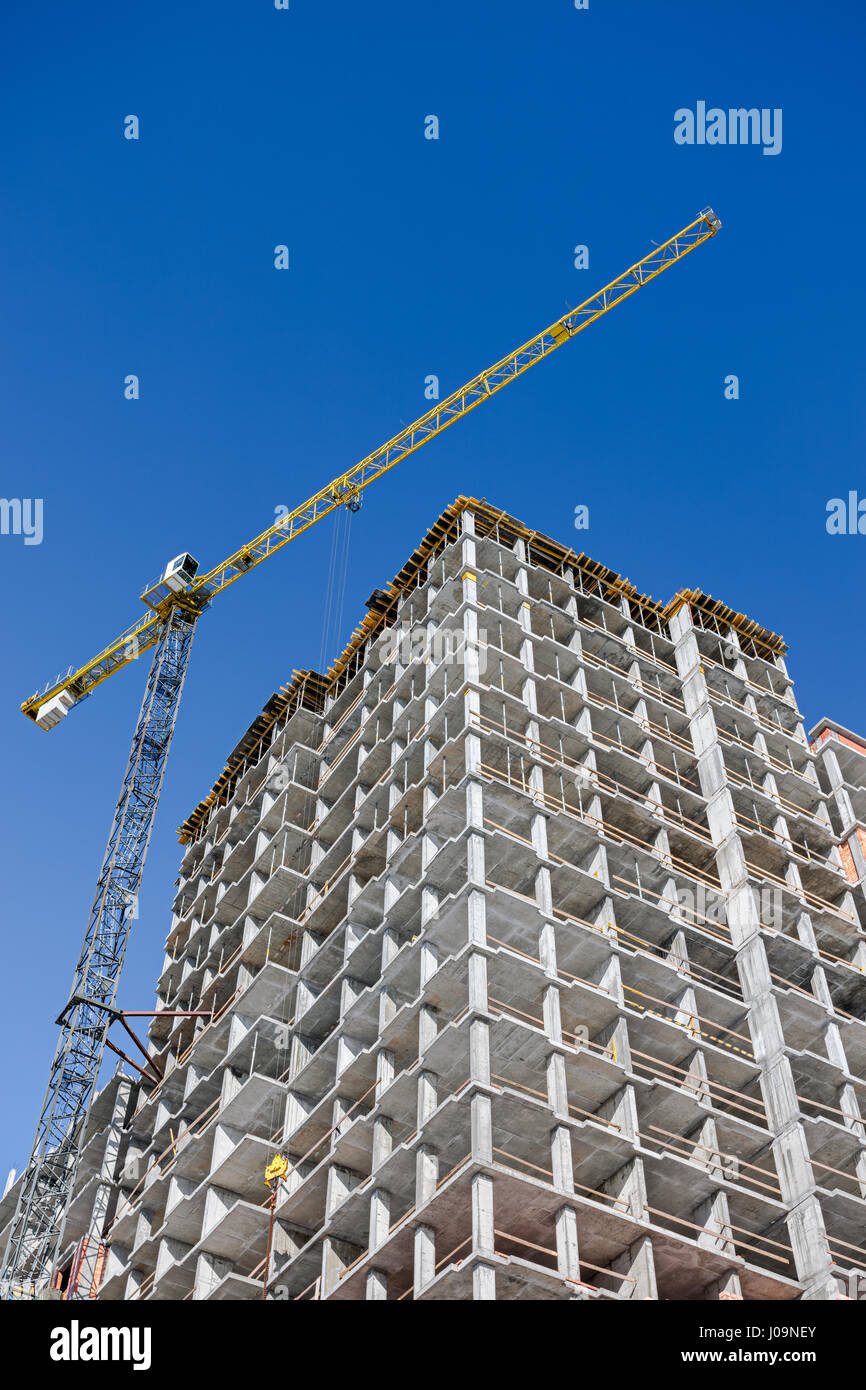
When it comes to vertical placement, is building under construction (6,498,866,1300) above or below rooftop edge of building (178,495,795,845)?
below

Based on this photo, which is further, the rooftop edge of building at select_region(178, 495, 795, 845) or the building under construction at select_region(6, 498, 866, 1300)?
the rooftop edge of building at select_region(178, 495, 795, 845)

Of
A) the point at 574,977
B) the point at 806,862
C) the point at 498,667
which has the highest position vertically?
the point at 498,667

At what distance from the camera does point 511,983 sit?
40.8m

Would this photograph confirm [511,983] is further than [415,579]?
No

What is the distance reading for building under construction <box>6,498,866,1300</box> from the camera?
37.7 metres

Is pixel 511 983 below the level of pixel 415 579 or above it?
below

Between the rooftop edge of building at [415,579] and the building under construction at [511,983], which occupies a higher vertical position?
the rooftop edge of building at [415,579]

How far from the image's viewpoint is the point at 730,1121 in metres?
41.7

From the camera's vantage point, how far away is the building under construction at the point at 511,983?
3766 cm

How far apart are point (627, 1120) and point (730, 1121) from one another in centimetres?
408

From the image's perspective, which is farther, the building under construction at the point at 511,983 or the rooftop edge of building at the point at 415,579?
the rooftop edge of building at the point at 415,579
